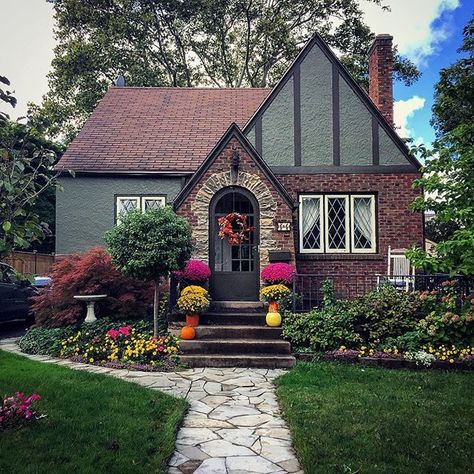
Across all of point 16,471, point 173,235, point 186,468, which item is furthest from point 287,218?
point 16,471

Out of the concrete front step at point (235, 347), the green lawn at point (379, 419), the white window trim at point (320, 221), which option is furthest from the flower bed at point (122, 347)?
the white window trim at point (320, 221)

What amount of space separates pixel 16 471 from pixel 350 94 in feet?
35.9

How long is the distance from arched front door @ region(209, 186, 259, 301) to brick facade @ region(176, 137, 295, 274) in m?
0.14

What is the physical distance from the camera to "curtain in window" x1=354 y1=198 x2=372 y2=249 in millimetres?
11508

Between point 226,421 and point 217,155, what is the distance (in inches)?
248

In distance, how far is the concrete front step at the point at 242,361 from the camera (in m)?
7.46

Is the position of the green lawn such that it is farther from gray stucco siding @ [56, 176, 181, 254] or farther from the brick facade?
gray stucco siding @ [56, 176, 181, 254]

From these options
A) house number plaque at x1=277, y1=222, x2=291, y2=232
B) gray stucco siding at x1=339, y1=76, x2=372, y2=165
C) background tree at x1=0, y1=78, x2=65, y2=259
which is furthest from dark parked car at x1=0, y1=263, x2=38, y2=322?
gray stucco siding at x1=339, y1=76, x2=372, y2=165

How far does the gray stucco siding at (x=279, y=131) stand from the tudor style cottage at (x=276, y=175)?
3cm

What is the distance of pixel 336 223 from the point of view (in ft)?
38.0

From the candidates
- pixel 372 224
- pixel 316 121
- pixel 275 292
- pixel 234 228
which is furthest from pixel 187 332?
pixel 316 121

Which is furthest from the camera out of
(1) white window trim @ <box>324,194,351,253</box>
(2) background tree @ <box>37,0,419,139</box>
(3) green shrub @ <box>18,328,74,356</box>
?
(2) background tree @ <box>37,0,419,139</box>

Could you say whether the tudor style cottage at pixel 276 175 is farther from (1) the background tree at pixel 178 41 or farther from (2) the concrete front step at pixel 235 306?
(1) the background tree at pixel 178 41

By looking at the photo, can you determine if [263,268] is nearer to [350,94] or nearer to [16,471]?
[350,94]
